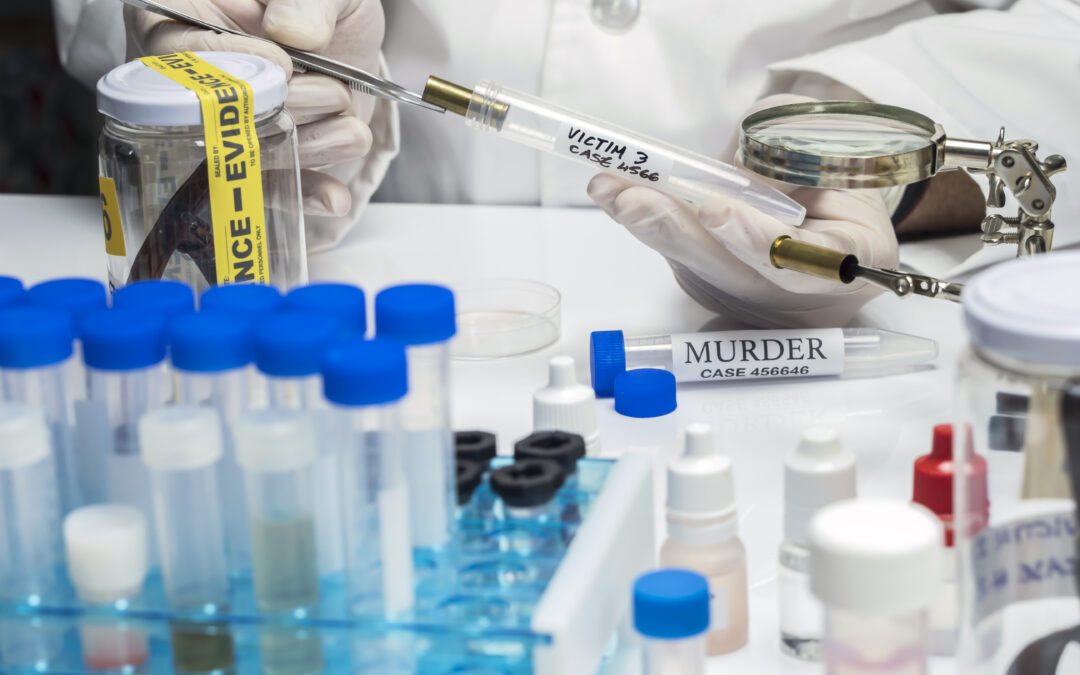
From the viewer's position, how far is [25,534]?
1.49ft

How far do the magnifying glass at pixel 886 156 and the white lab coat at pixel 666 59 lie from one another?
0.29m

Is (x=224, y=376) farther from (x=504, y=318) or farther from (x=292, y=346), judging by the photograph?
(x=504, y=318)

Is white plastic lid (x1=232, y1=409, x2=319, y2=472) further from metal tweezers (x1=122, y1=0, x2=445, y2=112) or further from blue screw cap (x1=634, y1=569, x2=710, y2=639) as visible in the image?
metal tweezers (x1=122, y1=0, x2=445, y2=112)

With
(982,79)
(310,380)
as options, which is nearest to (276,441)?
(310,380)

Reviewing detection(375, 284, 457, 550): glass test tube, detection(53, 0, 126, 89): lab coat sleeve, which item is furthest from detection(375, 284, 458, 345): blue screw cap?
detection(53, 0, 126, 89): lab coat sleeve

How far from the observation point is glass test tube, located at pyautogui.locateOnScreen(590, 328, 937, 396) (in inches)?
30.6

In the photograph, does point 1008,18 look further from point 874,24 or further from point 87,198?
point 87,198

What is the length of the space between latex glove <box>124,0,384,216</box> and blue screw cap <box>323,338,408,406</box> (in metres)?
0.41

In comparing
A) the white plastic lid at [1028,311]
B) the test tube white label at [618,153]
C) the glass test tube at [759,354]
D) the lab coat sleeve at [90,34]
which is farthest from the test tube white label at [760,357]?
the lab coat sleeve at [90,34]

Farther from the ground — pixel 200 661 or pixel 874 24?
pixel 874 24

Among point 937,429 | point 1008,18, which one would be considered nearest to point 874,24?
point 1008,18

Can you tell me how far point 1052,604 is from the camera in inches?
16.5

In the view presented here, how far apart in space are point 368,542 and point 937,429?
0.23 metres

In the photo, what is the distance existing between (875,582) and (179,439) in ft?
0.73
